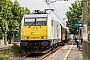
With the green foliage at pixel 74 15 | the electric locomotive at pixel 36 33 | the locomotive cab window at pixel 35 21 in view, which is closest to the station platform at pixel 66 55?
the electric locomotive at pixel 36 33

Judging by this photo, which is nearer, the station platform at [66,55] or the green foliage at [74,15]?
the station platform at [66,55]

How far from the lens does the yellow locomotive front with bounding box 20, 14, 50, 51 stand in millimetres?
19203

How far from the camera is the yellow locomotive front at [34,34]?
63.0 ft

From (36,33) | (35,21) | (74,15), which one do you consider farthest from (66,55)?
(74,15)

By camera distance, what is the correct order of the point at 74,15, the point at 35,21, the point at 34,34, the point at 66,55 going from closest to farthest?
the point at 34,34
the point at 35,21
the point at 66,55
the point at 74,15

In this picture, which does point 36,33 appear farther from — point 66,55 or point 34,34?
point 66,55

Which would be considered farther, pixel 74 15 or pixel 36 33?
pixel 74 15

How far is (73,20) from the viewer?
195 feet

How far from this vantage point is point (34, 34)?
19.4 m

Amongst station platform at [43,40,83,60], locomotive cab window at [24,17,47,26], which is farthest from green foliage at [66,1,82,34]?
locomotive cab window at [24,17,47,26]

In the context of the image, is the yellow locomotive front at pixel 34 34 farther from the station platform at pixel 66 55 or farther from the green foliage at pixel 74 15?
the green foliage at pixel 74 15

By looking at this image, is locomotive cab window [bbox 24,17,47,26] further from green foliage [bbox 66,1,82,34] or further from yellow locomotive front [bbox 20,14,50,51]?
green foliage [bbox 66,1,82,34]

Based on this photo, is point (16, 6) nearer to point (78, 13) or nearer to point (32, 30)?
point (78, 13)

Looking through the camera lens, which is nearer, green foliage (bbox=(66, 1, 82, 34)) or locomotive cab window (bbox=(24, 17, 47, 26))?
locomotive cab window (bbox=(24, 17, 47, 26))
